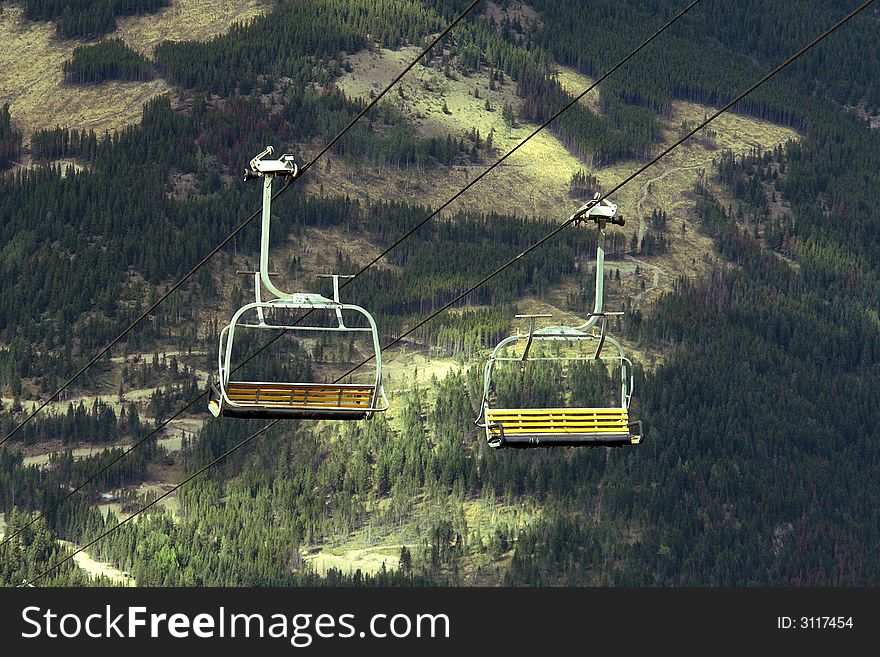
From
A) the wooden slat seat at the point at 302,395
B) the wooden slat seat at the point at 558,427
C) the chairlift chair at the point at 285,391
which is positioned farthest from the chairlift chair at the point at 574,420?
the wooden slat seat at the point at 302,395

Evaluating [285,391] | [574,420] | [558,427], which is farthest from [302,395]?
[574,420]

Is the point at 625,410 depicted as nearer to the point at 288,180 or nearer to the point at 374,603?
the point at 288,180

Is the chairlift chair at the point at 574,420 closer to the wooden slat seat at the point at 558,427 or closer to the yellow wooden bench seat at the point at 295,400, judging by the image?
the wooden slat seat at the point at 558,427

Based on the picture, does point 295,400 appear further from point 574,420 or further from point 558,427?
point 574,420

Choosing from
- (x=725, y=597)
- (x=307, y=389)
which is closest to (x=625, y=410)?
(x=307, y=389)

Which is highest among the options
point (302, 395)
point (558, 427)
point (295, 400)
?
point (295, 400)

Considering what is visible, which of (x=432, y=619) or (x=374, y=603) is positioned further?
(x=374, y=603)

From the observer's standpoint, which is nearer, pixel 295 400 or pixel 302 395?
pixel 295 400

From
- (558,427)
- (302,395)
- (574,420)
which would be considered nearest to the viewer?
(302,395)
